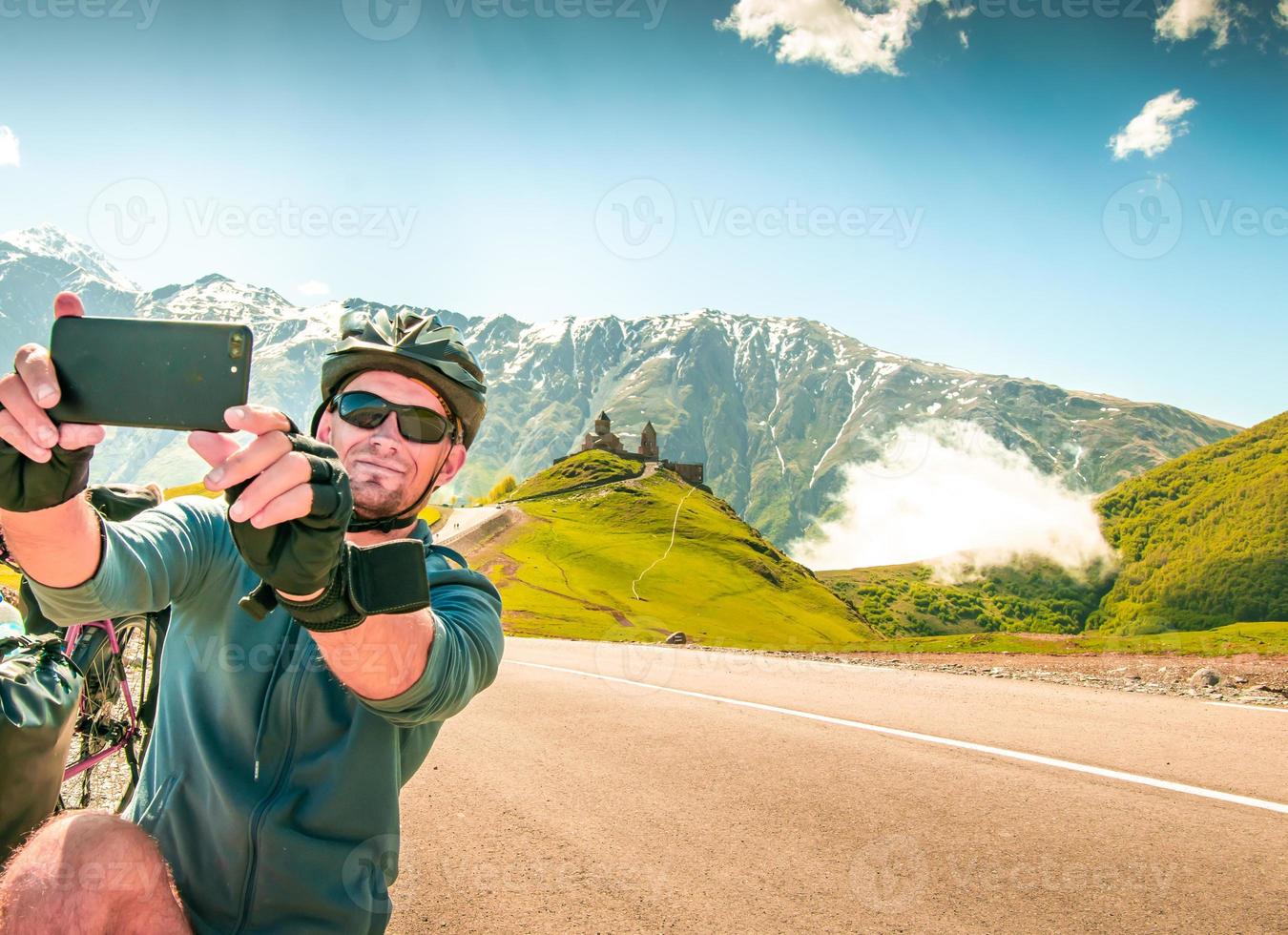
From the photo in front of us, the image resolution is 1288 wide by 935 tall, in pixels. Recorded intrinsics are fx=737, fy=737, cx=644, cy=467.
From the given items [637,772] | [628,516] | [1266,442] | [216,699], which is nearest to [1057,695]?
[637,772]

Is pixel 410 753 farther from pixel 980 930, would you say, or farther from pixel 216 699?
pixel 980 930

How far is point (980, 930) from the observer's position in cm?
415

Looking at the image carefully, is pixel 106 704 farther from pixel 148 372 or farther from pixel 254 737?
pixel 148 372

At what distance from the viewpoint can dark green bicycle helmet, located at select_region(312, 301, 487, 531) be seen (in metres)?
3.24

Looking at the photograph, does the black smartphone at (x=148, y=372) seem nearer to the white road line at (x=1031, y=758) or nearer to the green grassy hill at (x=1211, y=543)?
the white road line at (x=1031, y=758)

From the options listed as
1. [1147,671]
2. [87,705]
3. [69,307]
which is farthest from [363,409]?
[1147,671]

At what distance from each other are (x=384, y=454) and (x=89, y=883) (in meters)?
1.60

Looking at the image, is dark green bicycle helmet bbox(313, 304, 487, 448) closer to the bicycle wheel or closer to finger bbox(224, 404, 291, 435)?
finger bbox(224, 404, 291, 435)

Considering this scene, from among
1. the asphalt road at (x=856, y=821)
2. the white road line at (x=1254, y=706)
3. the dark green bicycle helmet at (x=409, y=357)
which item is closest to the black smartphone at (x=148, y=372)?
the dark green bicycle helmet at (x=409, y=357)

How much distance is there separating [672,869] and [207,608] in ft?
12.3

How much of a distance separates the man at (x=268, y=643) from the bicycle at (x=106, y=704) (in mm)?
3605

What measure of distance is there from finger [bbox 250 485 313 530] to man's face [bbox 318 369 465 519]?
3.89 ft

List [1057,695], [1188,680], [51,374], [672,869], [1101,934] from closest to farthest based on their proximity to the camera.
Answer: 1. [51,374]
2. [1101,934]
3. [672,869]
4. [1057,695]
5. [1188,680]

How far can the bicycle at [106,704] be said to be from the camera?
5617mm
